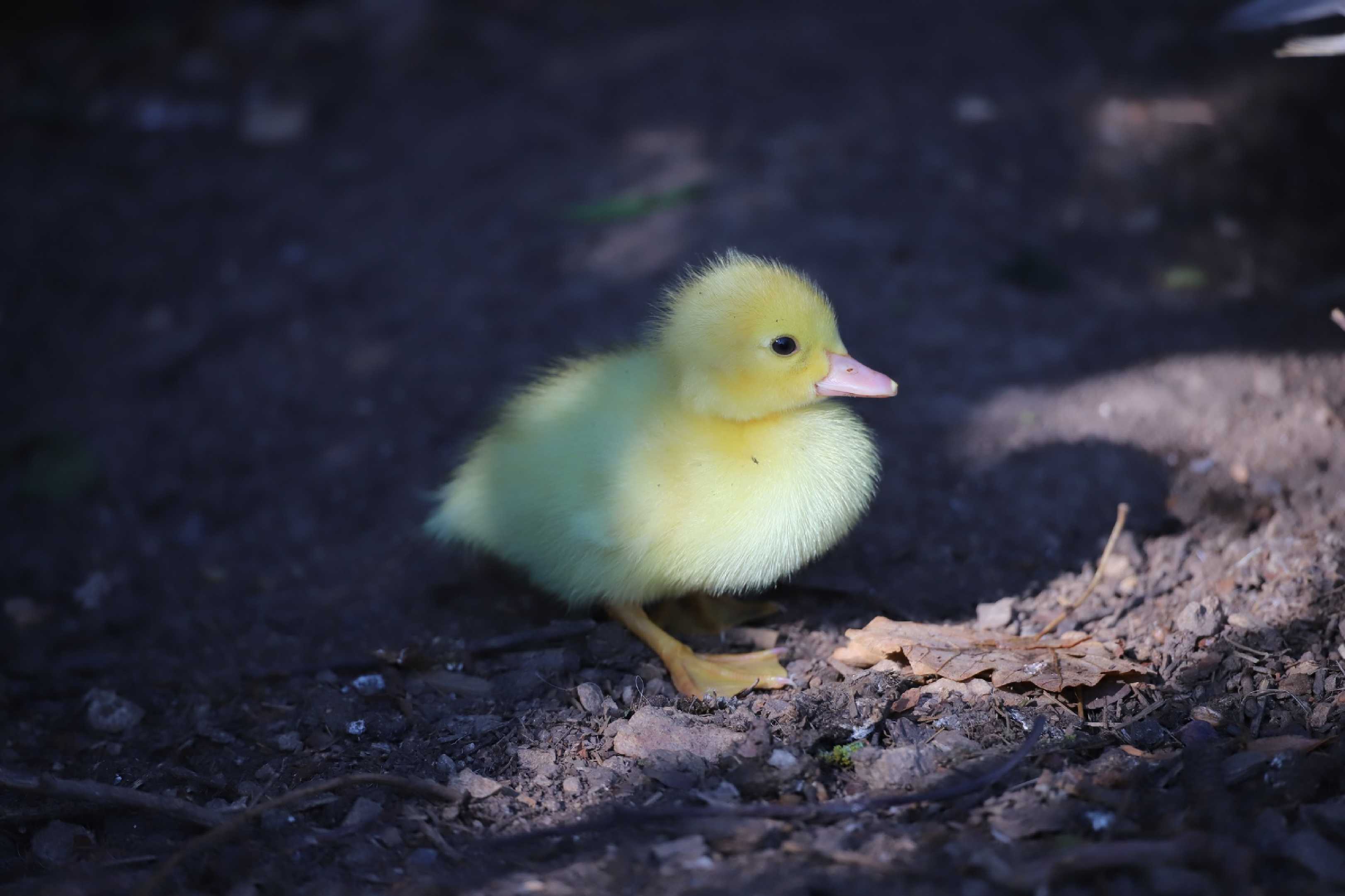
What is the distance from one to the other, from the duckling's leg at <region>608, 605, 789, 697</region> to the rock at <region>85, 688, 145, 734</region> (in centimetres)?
127

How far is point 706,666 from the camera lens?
2732 millimetres

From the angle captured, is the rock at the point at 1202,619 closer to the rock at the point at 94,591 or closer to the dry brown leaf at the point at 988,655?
the dry brown leaf at the point at 988,655

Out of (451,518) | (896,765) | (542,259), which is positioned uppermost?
(542,259)

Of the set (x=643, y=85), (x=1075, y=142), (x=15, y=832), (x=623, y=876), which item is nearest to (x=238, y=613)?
(x=15, y=832)

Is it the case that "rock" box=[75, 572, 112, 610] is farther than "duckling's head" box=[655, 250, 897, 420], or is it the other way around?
"rock" box=[75, 572, 112, 610]

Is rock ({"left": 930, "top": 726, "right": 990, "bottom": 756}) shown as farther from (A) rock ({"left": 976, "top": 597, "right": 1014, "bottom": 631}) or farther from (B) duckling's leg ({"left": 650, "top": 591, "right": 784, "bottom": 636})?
(B) duckling's leg ({"left": 650, "top": 591, "right": 784, "bottom": 636})

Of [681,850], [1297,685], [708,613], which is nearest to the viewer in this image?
[681,850]

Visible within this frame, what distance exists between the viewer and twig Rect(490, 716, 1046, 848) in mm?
2090

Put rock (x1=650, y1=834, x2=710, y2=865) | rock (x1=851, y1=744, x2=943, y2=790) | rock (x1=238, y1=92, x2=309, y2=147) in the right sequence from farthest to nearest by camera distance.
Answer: rock (x1=238, y1=92, x2=309, y2=147), rock (x1=851, y1=744, x2=943, y2=790), rock (x1=650, y1=834, x2=710, y2=865)

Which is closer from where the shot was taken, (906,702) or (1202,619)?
(906,702)

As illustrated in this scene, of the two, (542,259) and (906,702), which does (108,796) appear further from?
(542,259)

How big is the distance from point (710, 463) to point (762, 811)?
33.6 inches

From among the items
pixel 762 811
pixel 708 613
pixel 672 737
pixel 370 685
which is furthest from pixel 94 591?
pixel 762 811

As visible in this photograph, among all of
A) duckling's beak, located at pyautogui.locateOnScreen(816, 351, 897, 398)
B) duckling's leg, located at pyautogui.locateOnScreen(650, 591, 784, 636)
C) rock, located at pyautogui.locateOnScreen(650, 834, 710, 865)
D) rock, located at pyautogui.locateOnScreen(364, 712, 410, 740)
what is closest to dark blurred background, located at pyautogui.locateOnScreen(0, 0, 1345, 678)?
duckling's leg, located at pyautogui.locateOnScreen(650, 591, 784, 636)
